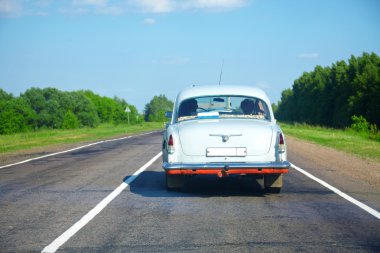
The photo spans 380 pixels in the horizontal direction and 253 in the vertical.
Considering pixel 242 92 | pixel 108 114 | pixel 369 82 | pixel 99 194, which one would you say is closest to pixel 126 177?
pixel 99 194

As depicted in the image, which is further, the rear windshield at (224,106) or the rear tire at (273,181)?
the rear windshield at (224,106)

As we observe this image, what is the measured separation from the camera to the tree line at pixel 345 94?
5534 centimetres

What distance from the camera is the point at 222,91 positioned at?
979cm

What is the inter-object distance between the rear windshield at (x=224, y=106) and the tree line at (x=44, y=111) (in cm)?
9610

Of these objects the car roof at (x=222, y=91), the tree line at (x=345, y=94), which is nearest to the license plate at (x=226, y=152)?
the car roof at (x=222, y=91)

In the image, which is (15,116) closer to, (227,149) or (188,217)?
(227,149)

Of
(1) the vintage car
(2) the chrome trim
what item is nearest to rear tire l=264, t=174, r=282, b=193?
(1) the vintage car

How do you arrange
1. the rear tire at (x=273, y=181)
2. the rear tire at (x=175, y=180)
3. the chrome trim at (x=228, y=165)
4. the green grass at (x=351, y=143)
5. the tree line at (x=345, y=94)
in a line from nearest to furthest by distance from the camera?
the chrome trim at (x=228, y=165), the rear tire at (x=273, y=181), the rear tire at (x=175, y=180), the green grass at (x=351, y=143), the tree line at (x=345, y=94)

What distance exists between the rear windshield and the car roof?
0.23 feet

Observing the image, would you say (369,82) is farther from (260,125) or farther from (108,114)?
(108,114)

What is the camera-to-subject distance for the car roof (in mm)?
9766

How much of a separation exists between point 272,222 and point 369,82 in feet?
176

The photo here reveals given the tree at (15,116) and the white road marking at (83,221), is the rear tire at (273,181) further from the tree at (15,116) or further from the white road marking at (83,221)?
the tree at (15,116)

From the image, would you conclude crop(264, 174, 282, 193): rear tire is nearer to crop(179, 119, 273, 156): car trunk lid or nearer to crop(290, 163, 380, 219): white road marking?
crop(179, 119, 273, 156): car trunk lid
